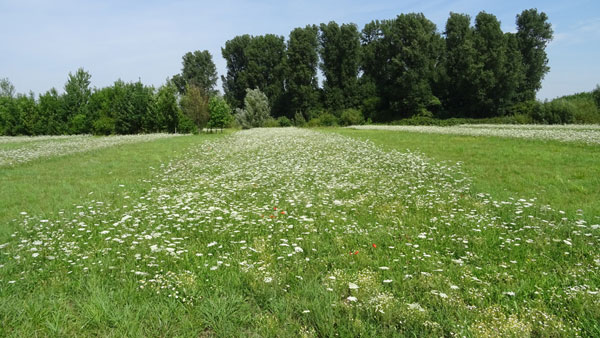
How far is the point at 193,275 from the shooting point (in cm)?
468

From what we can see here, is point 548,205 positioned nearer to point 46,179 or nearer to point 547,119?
point 46,179

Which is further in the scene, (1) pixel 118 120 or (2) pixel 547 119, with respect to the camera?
(1) pixel 118 120

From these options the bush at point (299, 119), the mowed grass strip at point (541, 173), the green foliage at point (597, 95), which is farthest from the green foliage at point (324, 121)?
the mowed grass strip at point (541, 173)

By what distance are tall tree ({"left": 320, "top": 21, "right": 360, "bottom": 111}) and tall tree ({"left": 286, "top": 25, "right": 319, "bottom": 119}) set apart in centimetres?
245

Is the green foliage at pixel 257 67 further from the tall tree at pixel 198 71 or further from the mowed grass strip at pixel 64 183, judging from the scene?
the mowed grass strip at pixel 64 183

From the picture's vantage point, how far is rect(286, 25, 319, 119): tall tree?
2862 inches

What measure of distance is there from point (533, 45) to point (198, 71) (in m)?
80.3

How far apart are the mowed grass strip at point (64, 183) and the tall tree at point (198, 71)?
269 feet

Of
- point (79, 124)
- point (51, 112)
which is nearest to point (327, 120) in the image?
→ point (79, 124)

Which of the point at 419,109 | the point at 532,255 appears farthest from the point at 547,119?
the point at 532,255

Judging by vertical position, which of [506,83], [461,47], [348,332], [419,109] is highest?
[461,47]

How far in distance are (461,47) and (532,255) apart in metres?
64.8

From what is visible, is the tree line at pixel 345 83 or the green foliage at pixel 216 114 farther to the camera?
the tree line at pixel 345 83

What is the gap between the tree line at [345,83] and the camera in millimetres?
47969
